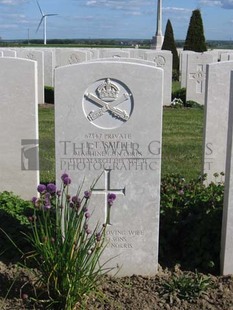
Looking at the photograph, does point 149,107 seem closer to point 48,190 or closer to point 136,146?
point 136,146

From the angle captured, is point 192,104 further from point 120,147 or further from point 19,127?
point 120,147

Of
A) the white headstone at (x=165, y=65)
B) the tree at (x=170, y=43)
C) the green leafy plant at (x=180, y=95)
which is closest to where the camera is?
the white headstone at (x=165, y=65)

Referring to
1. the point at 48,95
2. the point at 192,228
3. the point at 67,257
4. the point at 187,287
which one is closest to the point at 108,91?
the point at 67,257

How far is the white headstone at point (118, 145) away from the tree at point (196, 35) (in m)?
22.3

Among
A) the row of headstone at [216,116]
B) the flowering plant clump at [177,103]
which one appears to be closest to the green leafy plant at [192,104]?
the flowering plant clump at [177,103]

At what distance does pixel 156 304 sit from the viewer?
11.9 feet

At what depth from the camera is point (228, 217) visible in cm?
394

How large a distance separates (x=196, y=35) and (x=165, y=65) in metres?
12.0

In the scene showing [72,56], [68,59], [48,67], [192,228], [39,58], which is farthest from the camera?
[68,59]

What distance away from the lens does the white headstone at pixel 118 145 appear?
381 centimetres

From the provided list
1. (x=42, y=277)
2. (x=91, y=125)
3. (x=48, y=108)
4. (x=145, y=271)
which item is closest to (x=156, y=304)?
(x=145, y=271)

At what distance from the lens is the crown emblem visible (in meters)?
3.84

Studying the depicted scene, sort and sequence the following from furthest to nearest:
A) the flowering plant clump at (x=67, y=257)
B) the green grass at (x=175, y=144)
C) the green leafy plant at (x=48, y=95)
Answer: the green leafy plant at (x=48, y=95)
the green grass at (x=175, y=144)
the flowering plant clump at (x=67, y=257)

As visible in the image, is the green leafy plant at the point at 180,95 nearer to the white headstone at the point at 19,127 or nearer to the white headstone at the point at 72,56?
the white headstone at the point at 72,56
